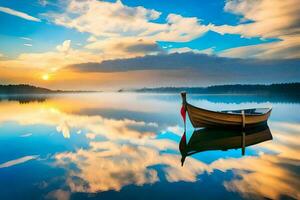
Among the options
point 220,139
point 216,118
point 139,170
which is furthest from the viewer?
point 216,118

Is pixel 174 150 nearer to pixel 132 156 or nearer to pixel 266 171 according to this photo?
pixel 132 156

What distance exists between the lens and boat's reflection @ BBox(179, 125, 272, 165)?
44.3 ft

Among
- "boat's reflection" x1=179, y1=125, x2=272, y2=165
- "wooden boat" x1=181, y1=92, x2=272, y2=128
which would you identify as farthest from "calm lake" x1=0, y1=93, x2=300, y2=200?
"wooden boat" x1=181, y1=92, x2=272, y2=128

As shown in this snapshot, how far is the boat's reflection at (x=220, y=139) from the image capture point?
13.5 metres

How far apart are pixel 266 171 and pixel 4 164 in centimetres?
1017

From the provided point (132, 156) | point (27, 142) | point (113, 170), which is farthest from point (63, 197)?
point (27, 142)

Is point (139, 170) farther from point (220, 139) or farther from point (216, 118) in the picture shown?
point (216, 118)

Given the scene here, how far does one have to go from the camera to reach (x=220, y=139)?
52.0 ft

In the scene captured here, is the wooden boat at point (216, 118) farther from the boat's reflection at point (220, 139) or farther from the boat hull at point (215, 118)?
the boat's reflection at point (220, 139)

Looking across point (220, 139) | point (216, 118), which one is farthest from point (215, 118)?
point (220, 139)

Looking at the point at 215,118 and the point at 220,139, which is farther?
the point at 215,118

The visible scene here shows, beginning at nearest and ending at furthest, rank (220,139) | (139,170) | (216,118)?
(139,170) < (220,139) < (216,118)

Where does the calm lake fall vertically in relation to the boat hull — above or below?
below

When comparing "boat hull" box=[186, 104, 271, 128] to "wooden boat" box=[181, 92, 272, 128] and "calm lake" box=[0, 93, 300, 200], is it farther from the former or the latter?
"calm lake" box=[0, 93, 300, 200]
